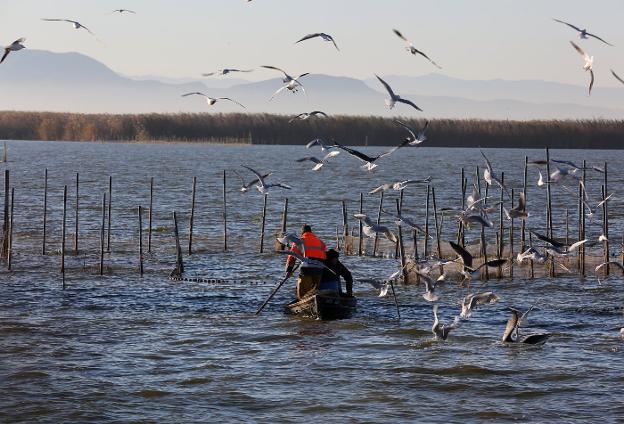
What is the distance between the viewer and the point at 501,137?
9625 centimetres

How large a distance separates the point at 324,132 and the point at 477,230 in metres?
56.7

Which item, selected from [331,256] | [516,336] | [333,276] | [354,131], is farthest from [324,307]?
[354,131]

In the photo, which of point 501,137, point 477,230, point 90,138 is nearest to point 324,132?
point 501,137

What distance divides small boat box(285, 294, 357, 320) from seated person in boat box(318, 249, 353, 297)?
0.43 ft

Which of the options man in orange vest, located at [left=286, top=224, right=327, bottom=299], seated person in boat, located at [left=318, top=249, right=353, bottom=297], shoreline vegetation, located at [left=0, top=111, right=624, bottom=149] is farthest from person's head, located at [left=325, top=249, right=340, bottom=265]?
shoreline vegetation, located at [left=0, top=111, right=624, bottom=149]

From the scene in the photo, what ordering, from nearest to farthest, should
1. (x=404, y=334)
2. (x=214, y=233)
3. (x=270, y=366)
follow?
(x=270, y=366), (x=404, y=334), (x=214, y=233)

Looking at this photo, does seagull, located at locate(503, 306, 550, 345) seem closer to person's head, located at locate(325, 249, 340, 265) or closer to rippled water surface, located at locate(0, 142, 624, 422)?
rippled water surface, located at locate(0, 142, 624, 422)

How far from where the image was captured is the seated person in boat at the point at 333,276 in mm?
21188

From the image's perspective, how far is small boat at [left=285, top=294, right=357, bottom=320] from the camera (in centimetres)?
2114

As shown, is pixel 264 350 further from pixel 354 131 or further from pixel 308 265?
pixel 354 131

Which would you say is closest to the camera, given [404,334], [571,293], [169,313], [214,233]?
[404,334]

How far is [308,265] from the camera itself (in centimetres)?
2039

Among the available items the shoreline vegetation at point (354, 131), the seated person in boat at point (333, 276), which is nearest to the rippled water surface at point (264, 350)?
the seated person in boat at point (333, 276)

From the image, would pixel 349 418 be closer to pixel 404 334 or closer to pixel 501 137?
pixel 404 334
